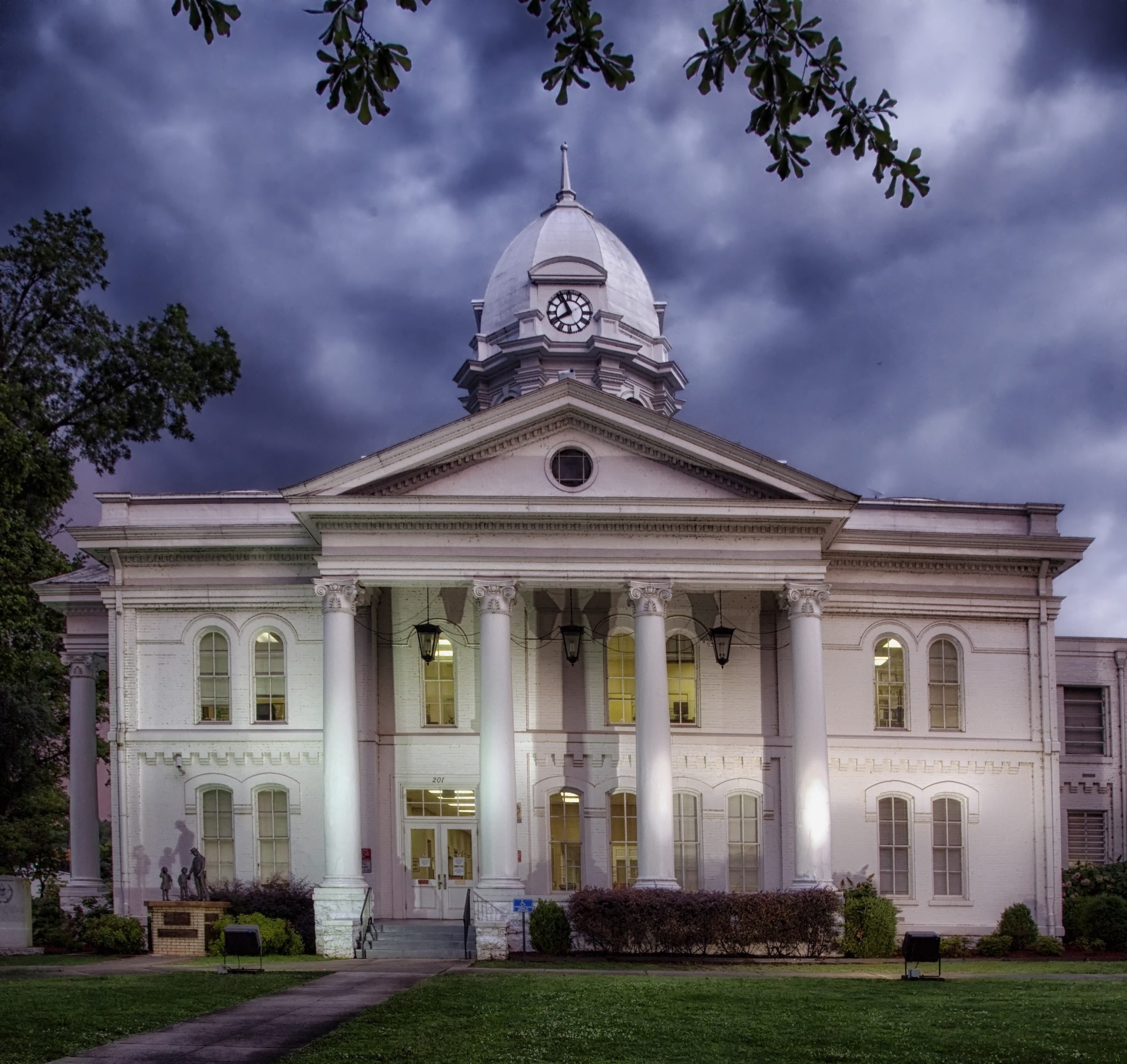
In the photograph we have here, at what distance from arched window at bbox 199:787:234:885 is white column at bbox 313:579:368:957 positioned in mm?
3358

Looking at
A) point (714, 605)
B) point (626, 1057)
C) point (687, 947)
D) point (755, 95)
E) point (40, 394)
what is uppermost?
point (40, 394)

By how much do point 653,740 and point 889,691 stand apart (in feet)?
22.5

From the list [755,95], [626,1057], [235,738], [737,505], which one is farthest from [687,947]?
[755,95]

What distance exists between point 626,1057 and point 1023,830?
20488 mm

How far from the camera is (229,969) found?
2362 cm

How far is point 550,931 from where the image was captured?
87.9ft

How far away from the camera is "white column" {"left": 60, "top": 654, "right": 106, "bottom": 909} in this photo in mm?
31906

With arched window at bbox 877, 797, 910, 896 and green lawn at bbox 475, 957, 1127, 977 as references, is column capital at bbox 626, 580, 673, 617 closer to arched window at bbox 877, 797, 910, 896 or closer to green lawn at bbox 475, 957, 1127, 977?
green lawn at bbox 475, 957, 1127, 977

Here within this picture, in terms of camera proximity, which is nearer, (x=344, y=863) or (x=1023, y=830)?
(x=344, y=863)

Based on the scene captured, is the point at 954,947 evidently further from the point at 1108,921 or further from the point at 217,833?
the point at 217,833

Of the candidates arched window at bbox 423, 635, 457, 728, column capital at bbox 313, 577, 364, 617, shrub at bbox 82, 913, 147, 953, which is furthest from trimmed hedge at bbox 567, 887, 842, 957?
shrub at bbox 82, 913, 147, 953

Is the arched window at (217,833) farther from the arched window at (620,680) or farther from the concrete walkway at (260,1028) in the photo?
the concrete walkway at (260,1028)

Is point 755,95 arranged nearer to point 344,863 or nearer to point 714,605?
point 344,863

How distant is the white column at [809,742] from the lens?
2845 centimetres
